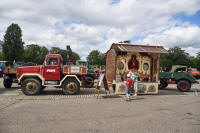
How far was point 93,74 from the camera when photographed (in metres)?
13.4

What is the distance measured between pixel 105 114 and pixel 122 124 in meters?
1.10

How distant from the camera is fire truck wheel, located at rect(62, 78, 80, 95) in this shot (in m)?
9.13

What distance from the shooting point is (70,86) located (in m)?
9.16

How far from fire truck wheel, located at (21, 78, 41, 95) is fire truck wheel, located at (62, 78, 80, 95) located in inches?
59.8

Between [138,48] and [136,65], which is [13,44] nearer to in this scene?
[136,65]

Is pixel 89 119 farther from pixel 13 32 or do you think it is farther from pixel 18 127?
pixel 13 32

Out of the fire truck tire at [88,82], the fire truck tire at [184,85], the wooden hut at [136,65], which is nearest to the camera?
the wooden hut at [136,65]

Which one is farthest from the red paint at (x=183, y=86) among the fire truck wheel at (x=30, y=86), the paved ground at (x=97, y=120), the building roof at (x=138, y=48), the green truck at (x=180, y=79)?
the fire truck wheel at (x=30, y=86)

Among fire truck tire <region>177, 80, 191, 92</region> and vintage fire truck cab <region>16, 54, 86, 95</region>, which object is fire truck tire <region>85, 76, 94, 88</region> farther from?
fire truck tire <region>177, 80, 191, 92</region>

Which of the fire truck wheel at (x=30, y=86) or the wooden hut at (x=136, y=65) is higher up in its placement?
the wooden hut at (x=136, y=65)

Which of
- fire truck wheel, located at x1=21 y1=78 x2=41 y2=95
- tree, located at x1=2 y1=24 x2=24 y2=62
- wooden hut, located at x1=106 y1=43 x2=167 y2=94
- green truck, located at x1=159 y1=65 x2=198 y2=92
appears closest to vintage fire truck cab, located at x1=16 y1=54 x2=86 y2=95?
fire truck wheel, located at x1=21 y1=78 x2=41 y2=95

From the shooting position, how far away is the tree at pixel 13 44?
41594 mm

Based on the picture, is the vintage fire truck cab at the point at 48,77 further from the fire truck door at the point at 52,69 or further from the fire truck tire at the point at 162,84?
the fire truck tire at the point at 162,84

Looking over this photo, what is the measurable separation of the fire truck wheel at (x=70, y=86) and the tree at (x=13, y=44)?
130ft
